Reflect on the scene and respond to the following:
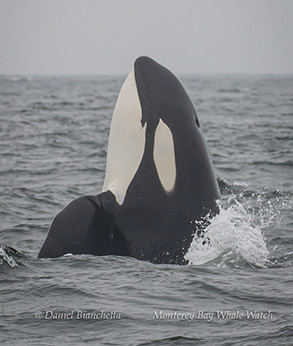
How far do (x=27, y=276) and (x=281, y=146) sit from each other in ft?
54.7

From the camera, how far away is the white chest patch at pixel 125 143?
31.0 feet

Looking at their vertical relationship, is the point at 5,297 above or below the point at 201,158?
below

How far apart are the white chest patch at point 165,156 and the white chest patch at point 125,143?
21cm

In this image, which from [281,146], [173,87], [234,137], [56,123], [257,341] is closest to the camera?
[257,341]

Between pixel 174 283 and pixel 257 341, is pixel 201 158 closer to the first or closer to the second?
pixel 174 283

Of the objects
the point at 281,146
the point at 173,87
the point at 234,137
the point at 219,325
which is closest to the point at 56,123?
the point at 234,137

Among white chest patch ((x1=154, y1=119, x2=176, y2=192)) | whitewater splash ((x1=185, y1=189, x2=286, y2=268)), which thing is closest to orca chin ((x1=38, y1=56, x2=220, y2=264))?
white chest patch ((x1=154, y1=119, x2=176, y2=192))

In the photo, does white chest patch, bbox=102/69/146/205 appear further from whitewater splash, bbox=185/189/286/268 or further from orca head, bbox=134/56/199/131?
whitewater splash, bbox=185/189/286/268

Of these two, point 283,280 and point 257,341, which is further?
point 283,280

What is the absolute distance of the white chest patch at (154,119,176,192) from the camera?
362 inches

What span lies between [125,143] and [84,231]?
1.27 metres

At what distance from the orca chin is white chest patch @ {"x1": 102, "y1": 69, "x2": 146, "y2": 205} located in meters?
0.01

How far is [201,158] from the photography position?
9336 mm

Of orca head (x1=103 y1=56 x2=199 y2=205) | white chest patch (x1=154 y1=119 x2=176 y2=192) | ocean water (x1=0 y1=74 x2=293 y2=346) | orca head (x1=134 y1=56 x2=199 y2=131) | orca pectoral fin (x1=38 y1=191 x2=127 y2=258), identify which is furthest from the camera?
orca head (x1=134 y1=56 x2=199 y2=131)
